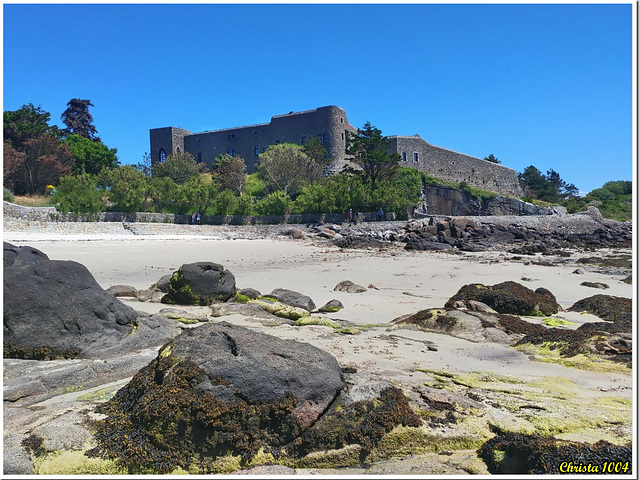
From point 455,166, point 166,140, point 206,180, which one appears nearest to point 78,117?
point 166,140

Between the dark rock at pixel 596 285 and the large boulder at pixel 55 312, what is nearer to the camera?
the large boulder at pixel 55 312

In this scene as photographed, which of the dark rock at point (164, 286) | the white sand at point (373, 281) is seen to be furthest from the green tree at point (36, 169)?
the dark rock at point (164, 286)

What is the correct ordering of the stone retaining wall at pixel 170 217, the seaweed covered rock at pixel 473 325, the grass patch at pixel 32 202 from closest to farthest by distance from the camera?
the seaweed covered rock at pixel 473 325 → the stone retaining wall at pixel 170 217 → the grass patch at pixel 32 202

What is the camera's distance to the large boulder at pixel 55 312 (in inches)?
153

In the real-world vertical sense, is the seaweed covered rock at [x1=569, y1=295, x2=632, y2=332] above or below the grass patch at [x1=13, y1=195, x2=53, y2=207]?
below

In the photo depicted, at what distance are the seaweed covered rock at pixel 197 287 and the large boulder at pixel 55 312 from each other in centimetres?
216

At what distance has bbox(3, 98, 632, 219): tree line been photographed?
2914 centimetres

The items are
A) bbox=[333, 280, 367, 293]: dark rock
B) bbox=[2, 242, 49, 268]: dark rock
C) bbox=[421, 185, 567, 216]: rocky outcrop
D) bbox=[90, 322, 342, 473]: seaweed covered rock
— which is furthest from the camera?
bbox=[421, 185, 567, 216]: rocky outcrop

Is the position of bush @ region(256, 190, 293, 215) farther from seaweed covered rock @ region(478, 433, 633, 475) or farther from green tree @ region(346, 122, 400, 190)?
seaweed covered rock @ region(478, 433, 633, 475)

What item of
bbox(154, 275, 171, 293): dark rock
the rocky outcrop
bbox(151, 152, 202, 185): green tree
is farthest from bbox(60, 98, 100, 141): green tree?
bbox(154, 275, 171, 293): dark rock

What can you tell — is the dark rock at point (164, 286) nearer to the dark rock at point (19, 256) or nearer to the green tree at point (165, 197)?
the dark rock at point (19, 256)

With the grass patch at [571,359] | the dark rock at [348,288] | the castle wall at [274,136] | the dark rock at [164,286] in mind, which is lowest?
the grass patch at [571,359]

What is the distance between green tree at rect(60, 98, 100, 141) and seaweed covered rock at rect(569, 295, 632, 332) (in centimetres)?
6476

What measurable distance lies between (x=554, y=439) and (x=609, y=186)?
79745mm
